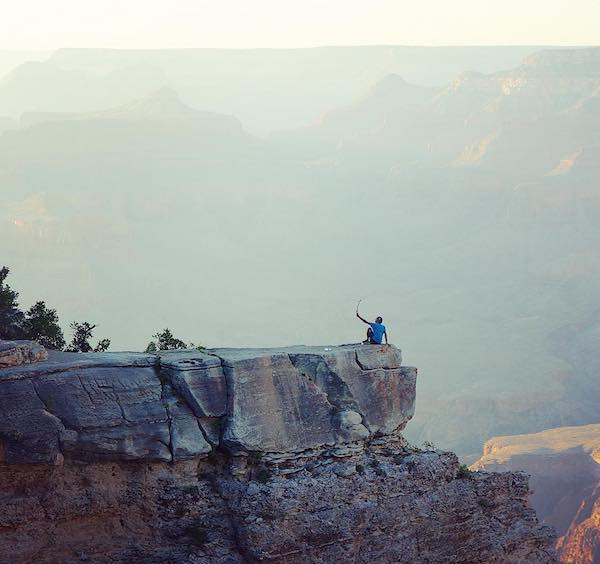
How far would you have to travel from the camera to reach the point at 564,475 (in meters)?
62.8

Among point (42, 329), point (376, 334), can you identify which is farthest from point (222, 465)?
point (42, 329)

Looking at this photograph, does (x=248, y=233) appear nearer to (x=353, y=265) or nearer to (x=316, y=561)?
(x=353, y=265)

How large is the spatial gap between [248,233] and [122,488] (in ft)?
422

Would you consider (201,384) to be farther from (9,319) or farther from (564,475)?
(564,475)

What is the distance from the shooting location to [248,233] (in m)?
145

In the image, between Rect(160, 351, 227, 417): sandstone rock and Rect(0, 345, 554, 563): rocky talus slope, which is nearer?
Rect(0, 345, 554, 563): rocky talus slope

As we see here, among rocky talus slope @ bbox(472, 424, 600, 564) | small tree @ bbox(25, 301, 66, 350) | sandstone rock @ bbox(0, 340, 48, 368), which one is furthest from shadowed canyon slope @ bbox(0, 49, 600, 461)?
sandstone rock @ bbox(0, 340, 48, 368)

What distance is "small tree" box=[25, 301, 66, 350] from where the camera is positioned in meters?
22.6

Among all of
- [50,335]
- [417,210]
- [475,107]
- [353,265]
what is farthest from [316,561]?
[475,107]

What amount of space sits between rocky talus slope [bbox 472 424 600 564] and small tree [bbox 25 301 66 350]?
3894 cm

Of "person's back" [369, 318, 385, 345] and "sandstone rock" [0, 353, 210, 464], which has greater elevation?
"person's back" [369, 318, 385, 345]

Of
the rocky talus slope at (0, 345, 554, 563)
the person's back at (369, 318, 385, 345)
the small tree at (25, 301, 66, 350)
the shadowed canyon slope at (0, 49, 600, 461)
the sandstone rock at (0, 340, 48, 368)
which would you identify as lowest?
the rocky talus slope at (0, 345, 554, 563)

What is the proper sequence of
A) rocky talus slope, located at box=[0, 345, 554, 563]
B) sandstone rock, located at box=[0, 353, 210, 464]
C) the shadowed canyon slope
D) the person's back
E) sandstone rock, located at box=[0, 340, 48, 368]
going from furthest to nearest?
the shadowed canyon slope
the person's back
sandstone rock, located at box=[0, 340, 48, 368]
rocky talus slope, located at box=[0, 345, 554, 563]
sandstone rock, located at box=[0, 353, 210, 464]

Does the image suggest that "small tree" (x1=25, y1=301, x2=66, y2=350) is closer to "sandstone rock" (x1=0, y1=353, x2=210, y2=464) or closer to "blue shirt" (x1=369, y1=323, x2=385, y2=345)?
"sandstone rock" (x1=0, y1=353, x2=210, y2=464)
